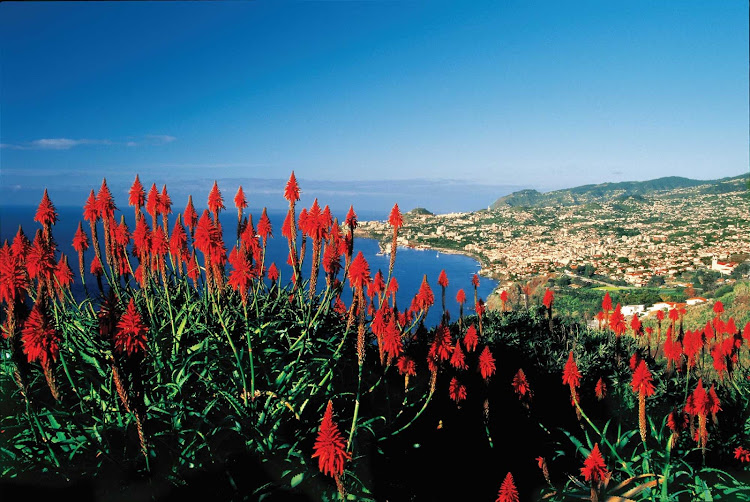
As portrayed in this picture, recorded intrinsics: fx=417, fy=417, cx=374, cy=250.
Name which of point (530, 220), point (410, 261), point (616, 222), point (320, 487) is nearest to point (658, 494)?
point (320, 487)

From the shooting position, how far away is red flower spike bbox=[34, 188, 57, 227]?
159 inches

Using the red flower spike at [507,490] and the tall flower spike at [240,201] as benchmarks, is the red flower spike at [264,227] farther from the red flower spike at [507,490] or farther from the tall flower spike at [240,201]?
the red flower spike at [507,490]

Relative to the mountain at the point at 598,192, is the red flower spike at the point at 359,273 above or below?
below

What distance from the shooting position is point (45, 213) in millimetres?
4066

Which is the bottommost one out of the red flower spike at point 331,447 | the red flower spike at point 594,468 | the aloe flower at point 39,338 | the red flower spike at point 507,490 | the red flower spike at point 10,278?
the red flower spike at point 507,490

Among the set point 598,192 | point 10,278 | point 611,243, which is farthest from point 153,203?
point 598,192

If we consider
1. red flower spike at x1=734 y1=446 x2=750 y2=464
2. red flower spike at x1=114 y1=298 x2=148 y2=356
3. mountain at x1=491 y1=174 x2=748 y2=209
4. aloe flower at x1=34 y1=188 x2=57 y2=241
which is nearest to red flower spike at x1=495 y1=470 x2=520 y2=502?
red flower spike at x1=114 y1=298 x2=148 y2=356

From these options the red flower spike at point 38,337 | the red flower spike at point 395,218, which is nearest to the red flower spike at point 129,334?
the red flower spike at point 38,337

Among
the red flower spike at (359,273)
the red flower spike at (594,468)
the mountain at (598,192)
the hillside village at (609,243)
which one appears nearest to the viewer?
the red flower spike at (594,468)

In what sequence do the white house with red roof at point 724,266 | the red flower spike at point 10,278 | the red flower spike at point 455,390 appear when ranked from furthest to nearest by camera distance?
the white house with red roof at point 724,266
the red flower spike at point 455,390
the red flower spike at point 10,278

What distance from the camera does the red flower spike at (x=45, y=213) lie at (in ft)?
13.3

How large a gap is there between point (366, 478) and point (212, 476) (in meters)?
1.23

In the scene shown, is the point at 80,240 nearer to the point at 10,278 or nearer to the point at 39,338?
the point at 10,278

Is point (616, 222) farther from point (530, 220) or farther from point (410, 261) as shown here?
point (410, 261)
